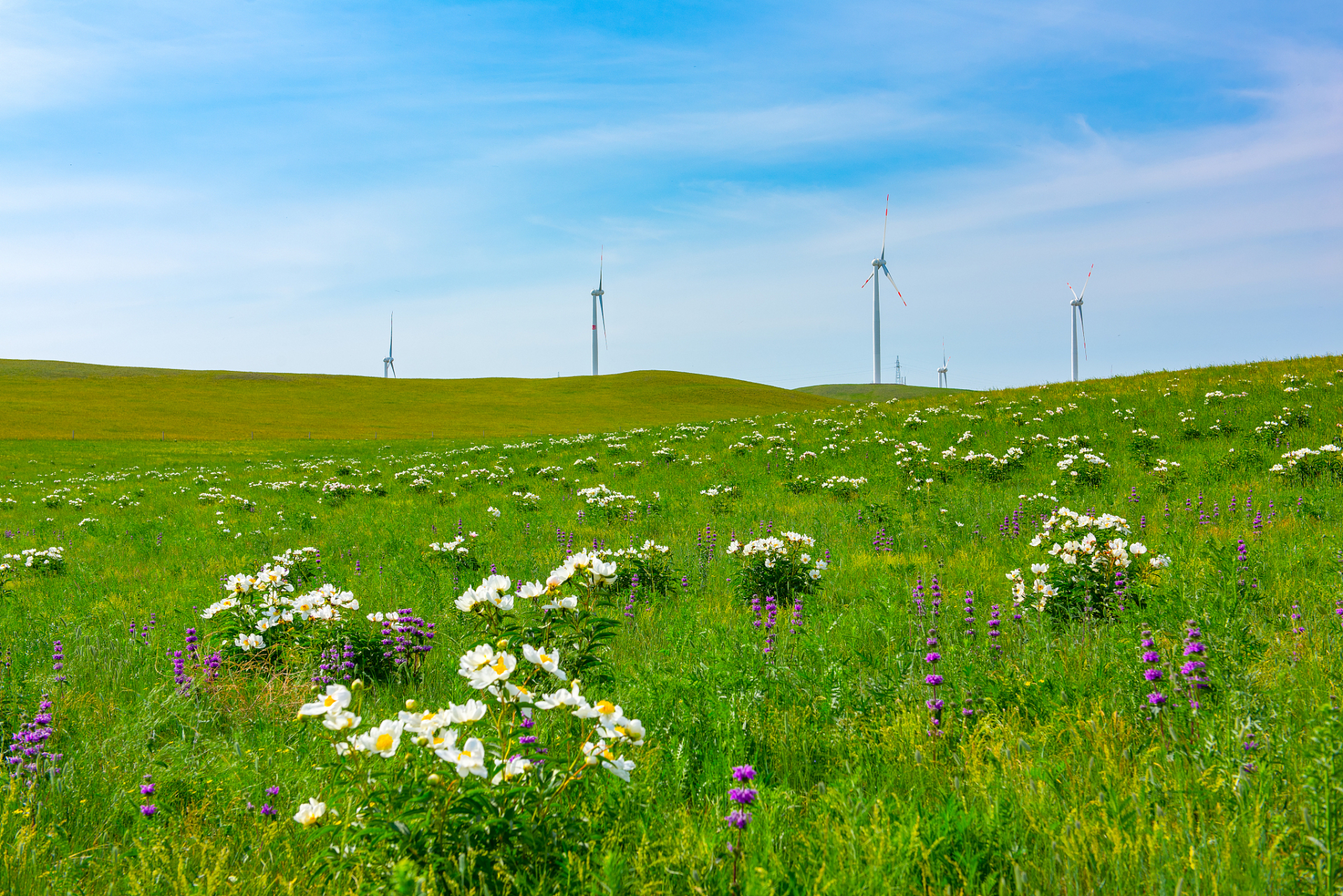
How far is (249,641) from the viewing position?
507 cm

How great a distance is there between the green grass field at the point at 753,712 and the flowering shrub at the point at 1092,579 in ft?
0.14

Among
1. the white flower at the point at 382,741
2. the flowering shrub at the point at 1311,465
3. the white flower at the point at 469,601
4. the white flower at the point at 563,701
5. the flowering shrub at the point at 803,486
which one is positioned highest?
the flowering shrub at the point at 1311,465

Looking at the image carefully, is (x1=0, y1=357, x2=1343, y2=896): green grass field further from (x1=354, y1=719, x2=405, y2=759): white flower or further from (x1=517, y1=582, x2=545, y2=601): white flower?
(x1=517, y1=582, x2=545, y2=601): white flower

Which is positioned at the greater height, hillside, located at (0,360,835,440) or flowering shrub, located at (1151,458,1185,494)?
hillside, located at (0,360,835,440)

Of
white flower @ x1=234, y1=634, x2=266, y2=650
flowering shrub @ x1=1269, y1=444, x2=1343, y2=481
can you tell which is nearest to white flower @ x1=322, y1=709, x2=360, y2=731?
white flower @ x1=234, y1=634, x2=266, y2=650

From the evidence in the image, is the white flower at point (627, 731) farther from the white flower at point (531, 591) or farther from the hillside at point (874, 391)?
the hillside at point (874, 391)

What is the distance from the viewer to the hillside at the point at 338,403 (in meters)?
59.8

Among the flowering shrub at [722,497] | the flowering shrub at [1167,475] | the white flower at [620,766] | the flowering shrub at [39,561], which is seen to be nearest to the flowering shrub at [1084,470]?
the flowering shrub at [1167,475]

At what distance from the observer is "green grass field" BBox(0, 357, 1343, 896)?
2.47 m

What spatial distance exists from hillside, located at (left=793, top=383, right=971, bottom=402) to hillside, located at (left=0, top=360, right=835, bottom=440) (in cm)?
1041

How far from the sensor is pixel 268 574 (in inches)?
222

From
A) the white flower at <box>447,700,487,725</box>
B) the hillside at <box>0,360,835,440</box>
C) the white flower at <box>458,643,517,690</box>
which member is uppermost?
the hillside at <box>0,360,835,440</box>

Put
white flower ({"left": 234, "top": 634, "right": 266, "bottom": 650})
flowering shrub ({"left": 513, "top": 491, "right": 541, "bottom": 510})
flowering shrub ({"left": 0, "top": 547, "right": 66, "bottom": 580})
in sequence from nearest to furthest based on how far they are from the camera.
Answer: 1. white flower ({"left": 234, "top": 634, "right": 266, "bottom": 650})
2. flowering shrub ({"left": 0, "top": 547, "right": 66, "bottom": 580})
3. flowering shrub ({"left": 513, "top": 491, "right": 541, "bottom": 510})

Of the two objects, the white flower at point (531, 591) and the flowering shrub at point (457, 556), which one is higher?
the white flower at point (531, 591)
